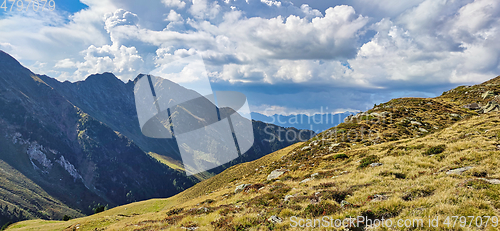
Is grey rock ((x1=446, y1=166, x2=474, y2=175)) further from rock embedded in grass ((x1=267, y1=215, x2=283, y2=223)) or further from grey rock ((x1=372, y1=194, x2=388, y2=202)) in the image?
rock embedded in grass ((x1=267, y1=215, x2=283, y2=223))

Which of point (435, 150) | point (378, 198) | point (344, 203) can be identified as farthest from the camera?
point (435, 150)

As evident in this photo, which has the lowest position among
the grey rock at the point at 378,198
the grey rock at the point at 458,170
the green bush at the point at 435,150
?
the grey rock at the point at 378,198

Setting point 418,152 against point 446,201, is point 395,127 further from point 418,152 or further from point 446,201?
point 446,201

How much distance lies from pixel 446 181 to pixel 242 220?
1199 cm

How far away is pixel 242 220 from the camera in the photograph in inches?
476

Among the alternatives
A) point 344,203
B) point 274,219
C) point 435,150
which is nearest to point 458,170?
point 435,150

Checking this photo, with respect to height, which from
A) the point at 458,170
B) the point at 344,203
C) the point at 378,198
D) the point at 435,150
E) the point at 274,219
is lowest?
the point at 274,219

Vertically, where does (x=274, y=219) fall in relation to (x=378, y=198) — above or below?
below

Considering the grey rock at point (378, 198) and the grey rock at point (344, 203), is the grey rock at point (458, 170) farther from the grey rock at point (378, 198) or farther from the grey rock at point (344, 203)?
the grey rock at point (344, 203)

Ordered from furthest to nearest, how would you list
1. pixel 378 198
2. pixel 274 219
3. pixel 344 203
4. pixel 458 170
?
pixel 458 170 < pixel 344 203 < pixel 378 198 < pixel 274 219

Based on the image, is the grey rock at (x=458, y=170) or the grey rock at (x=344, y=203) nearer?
the grey rock at (x=344, y=203)

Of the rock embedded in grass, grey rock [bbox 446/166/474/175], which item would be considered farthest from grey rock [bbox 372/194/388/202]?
grey rock [bbox 446/166/474/175]

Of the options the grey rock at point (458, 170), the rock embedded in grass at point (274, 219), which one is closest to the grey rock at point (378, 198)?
the rock embedded in grass at point (274, 219)

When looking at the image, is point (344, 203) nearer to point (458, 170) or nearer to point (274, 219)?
point (274, 219)
